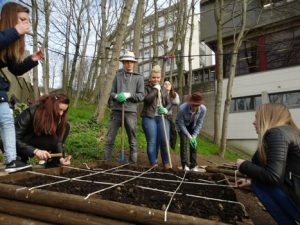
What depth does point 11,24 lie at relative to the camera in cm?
344

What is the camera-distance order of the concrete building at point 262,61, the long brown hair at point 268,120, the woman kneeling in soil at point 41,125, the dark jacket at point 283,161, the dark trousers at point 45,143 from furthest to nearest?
1. the concrete building at point 262,61
2. the dark trousers at point 45,143
3. the woman kneeling in soil at point 41,125
4. the long brown hair at point 268,120
5. the dark jacket at point 283,161

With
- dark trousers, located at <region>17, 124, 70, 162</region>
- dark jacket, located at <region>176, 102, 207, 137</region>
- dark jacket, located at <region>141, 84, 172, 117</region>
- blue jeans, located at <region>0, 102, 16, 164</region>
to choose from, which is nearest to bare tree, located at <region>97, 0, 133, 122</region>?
dark jacket, located at <region>141, 84, 172, 117</region>

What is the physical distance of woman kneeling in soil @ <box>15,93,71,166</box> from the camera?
391cm

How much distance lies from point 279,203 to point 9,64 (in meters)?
2.67

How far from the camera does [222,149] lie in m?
12.7

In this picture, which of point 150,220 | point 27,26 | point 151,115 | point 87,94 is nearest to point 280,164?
point 150,220

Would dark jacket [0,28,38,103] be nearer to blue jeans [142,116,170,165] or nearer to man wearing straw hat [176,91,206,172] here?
blue jeans [142,116,170,165]

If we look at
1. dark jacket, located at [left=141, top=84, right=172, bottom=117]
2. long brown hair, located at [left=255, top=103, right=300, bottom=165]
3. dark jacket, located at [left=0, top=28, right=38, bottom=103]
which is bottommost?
long brown hair, located at [left=255, top=103, right=300, bottom=165]

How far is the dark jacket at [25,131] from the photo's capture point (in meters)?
3.78

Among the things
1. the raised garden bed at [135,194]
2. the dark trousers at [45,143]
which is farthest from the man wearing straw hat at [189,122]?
the dark trousers at [45,143]

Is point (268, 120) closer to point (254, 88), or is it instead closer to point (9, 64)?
point (9, 64)

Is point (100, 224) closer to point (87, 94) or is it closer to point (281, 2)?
point (281, 2)

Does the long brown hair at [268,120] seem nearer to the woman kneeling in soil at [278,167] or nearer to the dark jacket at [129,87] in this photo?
the woman kneeling in soil at [278,167]

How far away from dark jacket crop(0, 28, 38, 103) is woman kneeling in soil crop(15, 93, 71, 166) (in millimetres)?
509
